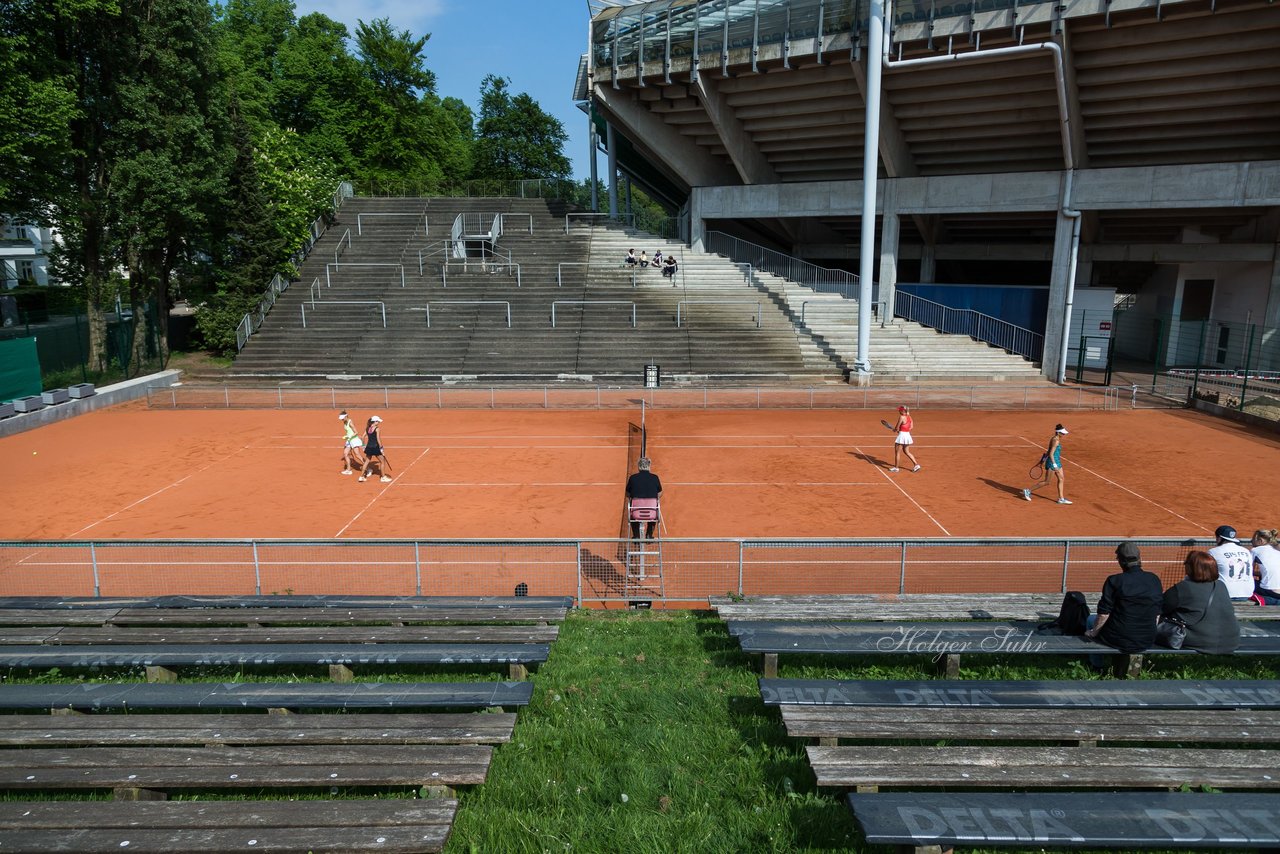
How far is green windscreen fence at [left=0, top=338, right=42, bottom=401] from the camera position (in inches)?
1006

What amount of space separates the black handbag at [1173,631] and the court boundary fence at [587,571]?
13.0 feet

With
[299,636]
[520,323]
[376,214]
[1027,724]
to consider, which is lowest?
[299,636]

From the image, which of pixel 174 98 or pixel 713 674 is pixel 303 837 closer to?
pixel 713 674

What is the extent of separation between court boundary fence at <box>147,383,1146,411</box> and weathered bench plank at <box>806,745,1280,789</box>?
23.1m

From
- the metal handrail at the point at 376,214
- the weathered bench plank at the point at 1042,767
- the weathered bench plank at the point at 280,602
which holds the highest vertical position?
the metal handrail at the point at 376,214

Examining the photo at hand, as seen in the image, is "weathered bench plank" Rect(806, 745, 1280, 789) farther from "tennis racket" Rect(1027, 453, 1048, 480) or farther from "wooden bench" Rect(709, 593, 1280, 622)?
"tennis racket" Rect(1027, 453, 1048, 480)

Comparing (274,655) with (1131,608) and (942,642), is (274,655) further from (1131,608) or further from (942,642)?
(1131,608)

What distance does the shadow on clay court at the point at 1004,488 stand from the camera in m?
17.3

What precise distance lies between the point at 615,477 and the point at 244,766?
13.7m

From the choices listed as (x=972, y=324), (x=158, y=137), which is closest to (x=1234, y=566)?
(x=972, y=324)

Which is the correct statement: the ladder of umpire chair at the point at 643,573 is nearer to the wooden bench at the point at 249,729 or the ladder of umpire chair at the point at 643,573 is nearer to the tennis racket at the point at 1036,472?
the wooden bench at the point at 249,729

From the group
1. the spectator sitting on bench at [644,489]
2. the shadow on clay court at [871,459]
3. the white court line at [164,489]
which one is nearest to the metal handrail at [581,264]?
the white court line at [164,489]

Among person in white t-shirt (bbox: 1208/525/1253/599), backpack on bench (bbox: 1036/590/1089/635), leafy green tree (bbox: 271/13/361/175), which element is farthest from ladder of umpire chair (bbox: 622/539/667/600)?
leafy green tree (bbox: 271/13/361/175)

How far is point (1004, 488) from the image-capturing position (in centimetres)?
1773
